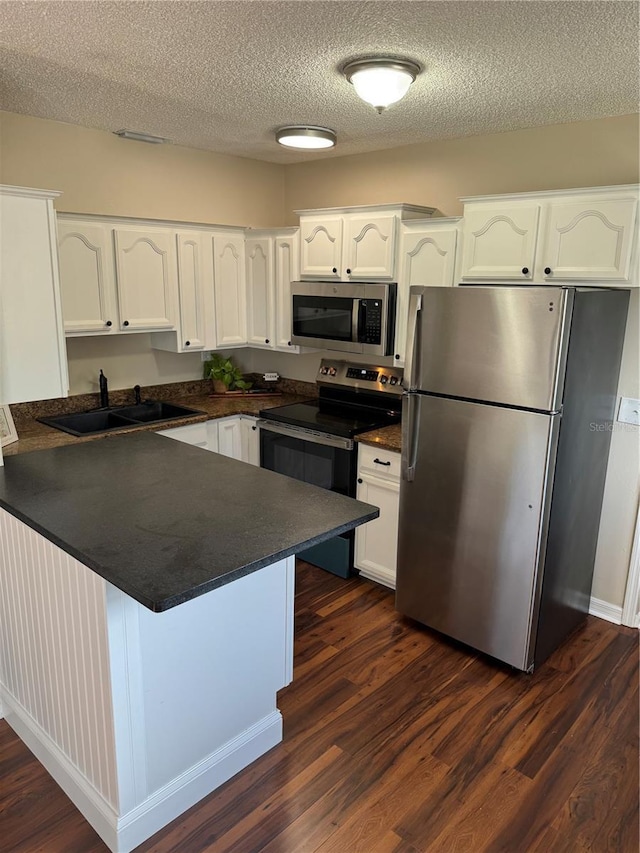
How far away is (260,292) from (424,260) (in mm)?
1268

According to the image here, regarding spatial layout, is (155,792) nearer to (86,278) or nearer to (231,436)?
(231,436)

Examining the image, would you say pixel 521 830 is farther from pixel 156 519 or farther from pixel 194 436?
pixel 194 436

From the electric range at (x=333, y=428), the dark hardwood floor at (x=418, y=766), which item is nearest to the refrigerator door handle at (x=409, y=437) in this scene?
the electric range at (x=333, y=428)

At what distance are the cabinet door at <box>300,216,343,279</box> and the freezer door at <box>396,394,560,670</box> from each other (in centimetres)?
119

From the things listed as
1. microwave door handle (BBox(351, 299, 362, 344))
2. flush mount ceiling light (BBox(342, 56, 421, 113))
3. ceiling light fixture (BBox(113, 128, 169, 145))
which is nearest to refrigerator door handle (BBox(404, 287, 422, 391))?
microwave door handle (BBox(351, 299, 362, 344))

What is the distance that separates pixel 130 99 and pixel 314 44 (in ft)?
3.59

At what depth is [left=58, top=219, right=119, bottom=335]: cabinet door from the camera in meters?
3.11

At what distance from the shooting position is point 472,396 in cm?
256

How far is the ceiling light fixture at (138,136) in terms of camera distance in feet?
10.7

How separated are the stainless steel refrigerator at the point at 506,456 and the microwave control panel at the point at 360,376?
0.85 metres

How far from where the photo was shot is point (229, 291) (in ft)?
12.9

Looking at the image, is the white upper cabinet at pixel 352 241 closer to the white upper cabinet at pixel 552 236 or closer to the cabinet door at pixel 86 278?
the white upper cabinet at pixel 552 236

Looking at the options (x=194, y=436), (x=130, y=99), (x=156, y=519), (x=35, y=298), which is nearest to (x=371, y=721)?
(x=156, y=519)

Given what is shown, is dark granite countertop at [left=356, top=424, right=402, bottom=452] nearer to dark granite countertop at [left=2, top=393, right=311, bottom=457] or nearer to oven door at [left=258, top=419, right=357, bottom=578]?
oven door at [left=258, top=419, right=357, bottom=578]
